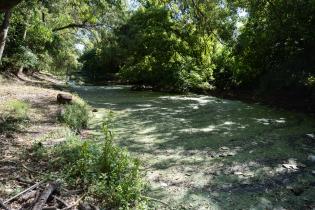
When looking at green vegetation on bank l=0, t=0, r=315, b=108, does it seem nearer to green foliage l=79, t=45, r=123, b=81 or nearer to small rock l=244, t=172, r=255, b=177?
green foliage l=79, t=45, r=123, b=81

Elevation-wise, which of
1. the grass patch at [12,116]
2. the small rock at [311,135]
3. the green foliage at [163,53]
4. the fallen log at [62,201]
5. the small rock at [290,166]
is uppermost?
the green foliage at [163,53]

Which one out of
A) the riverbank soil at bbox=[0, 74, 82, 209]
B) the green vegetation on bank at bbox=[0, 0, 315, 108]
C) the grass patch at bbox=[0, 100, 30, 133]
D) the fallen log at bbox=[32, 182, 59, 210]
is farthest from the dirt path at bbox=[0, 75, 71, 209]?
the green vegetation on bank at bbox=[0, 0, 315, 108]

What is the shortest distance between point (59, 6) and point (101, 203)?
12.5 metres

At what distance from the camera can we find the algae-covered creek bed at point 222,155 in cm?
466

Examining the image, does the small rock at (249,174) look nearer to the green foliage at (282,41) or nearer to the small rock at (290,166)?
the small rock at (290,166)

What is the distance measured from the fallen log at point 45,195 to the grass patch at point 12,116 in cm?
265

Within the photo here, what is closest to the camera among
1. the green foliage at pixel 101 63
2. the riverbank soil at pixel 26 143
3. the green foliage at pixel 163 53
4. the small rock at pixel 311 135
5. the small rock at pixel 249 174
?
the riverbank soil at pixel 26 143

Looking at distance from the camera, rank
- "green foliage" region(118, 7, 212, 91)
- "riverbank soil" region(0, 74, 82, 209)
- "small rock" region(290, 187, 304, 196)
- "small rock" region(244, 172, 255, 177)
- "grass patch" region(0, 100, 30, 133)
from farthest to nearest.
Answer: "green foliage" region(118, 7, 212, 91) < "grass patch" region(0, 100, 30, 133) < "small rock" region(244, 172, 255, 177) < "small rock" region(290, 187, 304, 196) < "riverbank soil" region(0, 74, 82, 209)

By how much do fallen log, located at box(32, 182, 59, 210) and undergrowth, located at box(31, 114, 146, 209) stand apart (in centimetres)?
29

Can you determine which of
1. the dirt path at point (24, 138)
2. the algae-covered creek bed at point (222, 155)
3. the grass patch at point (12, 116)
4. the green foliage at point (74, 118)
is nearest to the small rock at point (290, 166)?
the algae-covered creek bed at point (222, 155)

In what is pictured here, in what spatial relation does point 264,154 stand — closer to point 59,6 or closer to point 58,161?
point 58,161

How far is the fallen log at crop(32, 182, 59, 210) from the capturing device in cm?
359

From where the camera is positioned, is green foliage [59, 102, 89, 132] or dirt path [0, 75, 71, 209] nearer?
dirt path [0, 75, 71, 209]

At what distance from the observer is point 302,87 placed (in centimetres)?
1173
